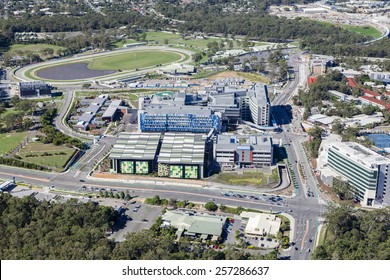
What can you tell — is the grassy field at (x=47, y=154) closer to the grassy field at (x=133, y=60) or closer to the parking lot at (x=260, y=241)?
the parking lot at (x=260, y=241)

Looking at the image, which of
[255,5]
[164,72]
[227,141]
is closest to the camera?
[227,141]

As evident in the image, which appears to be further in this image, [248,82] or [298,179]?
[248,82]

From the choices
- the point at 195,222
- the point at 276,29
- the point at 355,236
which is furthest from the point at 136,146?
the point at 276,29

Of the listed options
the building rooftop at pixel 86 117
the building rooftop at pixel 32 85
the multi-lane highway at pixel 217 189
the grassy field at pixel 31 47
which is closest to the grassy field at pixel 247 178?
the multi-lane highway at pixel 217 189

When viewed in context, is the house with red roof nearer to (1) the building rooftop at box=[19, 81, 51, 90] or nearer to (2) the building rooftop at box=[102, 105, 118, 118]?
(2) the building rooftop at box=[102, 105, 118, 118]

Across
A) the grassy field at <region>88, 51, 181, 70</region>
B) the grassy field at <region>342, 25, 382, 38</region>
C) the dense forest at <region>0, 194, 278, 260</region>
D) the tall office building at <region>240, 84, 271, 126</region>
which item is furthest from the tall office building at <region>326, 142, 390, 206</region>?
the grassy field at <region>342, 25, 382, 38</region>

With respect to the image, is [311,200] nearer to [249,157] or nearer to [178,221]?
[249,157]

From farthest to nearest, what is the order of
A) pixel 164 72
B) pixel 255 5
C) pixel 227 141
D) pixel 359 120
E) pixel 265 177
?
pixel 255 5, pixel 164 72, pixel 359 120, pixel 227 141, pixel 265 177

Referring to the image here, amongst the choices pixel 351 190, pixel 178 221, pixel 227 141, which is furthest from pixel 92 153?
pixel 351 190

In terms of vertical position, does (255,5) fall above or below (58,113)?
above
